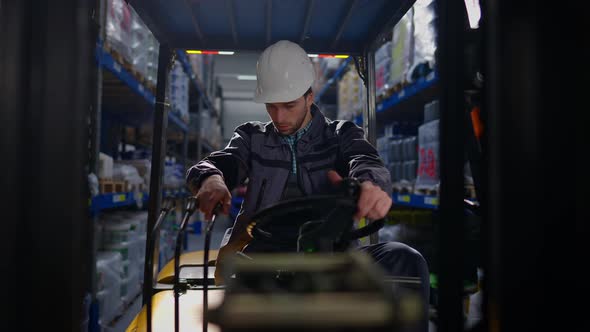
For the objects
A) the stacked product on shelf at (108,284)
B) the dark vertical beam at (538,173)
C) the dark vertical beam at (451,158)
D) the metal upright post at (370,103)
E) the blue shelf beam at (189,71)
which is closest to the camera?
the dark vertical beam at (538,173)

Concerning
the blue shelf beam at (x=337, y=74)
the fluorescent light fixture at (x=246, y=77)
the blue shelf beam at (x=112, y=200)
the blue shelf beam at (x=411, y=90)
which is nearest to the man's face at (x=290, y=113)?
the blue shelf beam at (x=112, y=200)

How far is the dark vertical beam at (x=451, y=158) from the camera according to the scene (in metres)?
1.17

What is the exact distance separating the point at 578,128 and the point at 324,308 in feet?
2.00

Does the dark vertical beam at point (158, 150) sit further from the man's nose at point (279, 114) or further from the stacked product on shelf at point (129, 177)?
the stacked product on shelf at point (129, 177)

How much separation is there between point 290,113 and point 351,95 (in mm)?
3412

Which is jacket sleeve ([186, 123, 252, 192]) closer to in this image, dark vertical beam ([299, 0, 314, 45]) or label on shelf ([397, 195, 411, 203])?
dark vertical beam ([299, 0, 314, 45])

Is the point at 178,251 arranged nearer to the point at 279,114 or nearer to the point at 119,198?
the point at 279,114

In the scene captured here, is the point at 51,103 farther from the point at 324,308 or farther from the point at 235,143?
the point at 235,143

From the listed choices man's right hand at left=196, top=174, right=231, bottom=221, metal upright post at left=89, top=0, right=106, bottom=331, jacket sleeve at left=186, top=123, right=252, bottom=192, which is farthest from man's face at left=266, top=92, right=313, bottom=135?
metal upright post at left=89, top=0, right=106, bottom=331

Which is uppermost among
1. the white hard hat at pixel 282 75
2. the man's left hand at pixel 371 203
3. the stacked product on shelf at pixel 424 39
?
the stacked product on shelf at pixel 424 39

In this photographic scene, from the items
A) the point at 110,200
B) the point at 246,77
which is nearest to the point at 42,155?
the point at 110,200

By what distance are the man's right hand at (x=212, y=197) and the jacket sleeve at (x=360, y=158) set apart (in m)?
0.55

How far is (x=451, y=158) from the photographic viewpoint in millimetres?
1209

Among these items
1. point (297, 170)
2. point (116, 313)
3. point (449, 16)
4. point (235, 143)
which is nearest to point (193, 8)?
point (235, 143)
